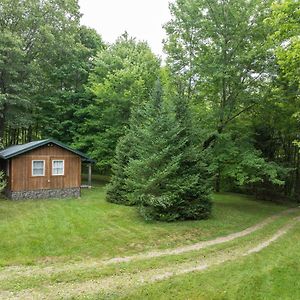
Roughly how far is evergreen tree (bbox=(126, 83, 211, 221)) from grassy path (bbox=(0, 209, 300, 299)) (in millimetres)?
2736

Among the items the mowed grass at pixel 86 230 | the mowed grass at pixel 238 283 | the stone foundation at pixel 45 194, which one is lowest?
the mowed grass at pixel 238 283

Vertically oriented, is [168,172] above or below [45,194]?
above

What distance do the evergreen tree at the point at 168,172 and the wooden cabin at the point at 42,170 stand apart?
627 cm

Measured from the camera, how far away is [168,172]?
548 inches

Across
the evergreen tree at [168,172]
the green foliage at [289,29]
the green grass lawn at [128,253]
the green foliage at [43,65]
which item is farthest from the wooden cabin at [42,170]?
the green foliage at [289,29]

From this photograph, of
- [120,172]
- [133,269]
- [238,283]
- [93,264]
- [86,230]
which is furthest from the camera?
[120,172]

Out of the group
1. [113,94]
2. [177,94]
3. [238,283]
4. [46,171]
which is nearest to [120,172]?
[46,171]

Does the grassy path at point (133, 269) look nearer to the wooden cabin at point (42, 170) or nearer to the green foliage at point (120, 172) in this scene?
the green foliage at point (120, 172)

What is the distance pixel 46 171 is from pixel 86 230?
798 centimetres

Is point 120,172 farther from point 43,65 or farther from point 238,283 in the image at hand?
point 43,65

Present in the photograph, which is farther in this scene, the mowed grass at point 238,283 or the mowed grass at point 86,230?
the mowed grass at point 86,230

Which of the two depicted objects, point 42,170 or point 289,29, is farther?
point 42,170

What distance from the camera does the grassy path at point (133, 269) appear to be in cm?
743

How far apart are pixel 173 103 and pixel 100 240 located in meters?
8.06
